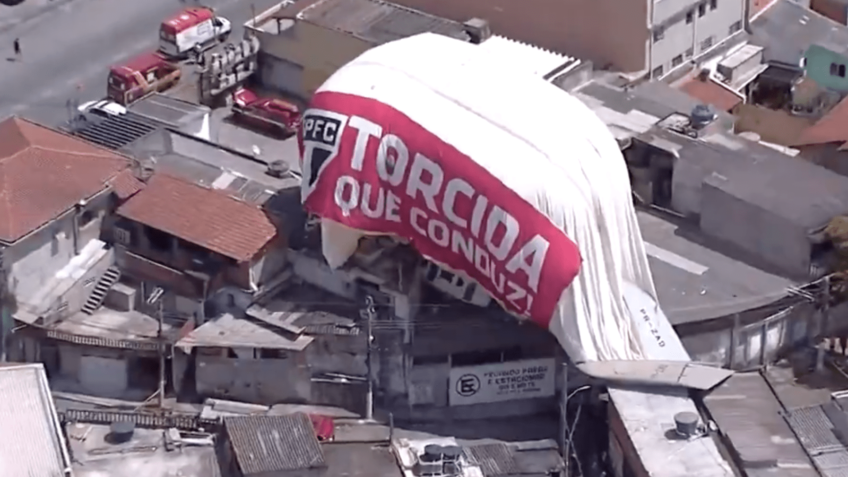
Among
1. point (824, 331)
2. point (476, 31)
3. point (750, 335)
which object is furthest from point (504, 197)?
point (476, 31)

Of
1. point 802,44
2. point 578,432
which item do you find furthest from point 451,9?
point 578,432

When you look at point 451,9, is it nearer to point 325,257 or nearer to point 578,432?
point 325,257

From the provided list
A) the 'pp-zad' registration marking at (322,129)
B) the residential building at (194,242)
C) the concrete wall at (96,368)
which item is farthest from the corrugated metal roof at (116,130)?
the concrete wall at (96,368)

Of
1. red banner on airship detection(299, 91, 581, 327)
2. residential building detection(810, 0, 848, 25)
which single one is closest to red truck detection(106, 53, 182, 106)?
red banner on airship detection(299, 91, 581, 327)

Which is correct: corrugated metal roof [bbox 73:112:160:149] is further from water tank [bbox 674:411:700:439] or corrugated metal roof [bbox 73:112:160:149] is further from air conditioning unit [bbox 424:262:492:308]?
water tank [bbox 674:411:700:439]

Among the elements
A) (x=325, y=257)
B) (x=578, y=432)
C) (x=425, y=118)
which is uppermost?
(x=425, y=118)

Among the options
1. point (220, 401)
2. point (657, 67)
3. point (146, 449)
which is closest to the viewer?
point (146, 449)
